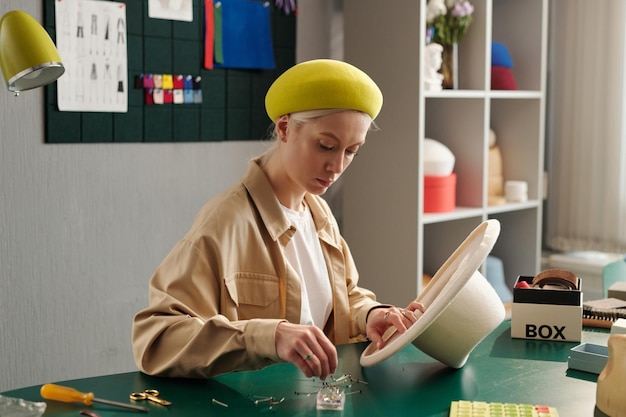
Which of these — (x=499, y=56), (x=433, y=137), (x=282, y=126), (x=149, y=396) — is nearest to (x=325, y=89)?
(x=282, y=126)

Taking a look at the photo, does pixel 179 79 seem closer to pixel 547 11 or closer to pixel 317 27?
pixel 317 27

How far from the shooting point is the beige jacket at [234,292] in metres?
1.61

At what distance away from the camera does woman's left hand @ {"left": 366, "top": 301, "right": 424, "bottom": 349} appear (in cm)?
177

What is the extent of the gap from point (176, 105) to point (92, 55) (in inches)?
14.1

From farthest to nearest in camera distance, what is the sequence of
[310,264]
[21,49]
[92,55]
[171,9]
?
[171,9]
[92,55]
[310,264]
[21,49]

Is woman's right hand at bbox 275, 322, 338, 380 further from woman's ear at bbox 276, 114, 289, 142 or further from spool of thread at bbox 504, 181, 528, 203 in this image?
spool of thread at bbox 504, 181, 528, 203

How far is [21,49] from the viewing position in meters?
1.58

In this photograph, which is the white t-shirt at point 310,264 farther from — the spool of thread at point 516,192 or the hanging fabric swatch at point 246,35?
the spool of thread at point 516,192

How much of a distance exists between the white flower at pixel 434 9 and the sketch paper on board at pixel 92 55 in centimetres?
121

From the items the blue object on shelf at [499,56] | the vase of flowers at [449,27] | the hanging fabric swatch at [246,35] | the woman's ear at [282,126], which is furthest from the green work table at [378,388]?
the blue object on shelf at [499,56]

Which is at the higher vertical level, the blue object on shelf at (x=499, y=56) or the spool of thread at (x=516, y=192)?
the blue object on shelf at (x=499, y=56)

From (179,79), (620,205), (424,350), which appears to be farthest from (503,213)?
(424,350)

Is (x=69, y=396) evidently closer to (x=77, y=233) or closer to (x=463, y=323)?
(x=463, y=323)

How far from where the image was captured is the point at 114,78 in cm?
273
